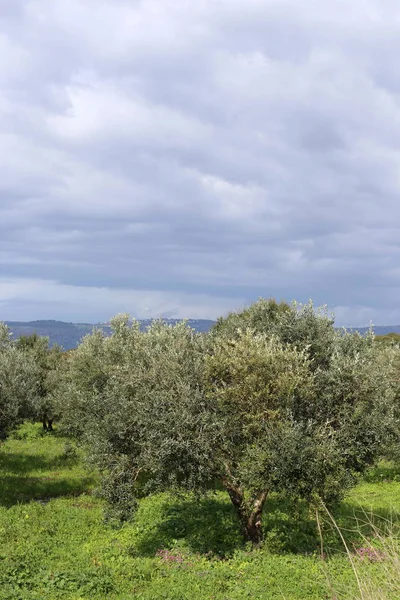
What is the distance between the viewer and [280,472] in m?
21.0

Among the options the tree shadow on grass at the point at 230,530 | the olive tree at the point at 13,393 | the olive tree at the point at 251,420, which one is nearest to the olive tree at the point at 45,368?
the olive tree at the point at 13,393

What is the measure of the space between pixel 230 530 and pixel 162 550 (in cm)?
406

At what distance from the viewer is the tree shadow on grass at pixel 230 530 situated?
2525 cm

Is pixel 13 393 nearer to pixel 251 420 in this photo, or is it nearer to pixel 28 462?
pixel 28 462

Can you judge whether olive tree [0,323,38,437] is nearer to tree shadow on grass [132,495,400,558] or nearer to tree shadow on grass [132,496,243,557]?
tree shadow on grass [132,496,243,557]

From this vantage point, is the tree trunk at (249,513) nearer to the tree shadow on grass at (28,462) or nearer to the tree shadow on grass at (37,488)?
the tree shadow on grass at (37,488)

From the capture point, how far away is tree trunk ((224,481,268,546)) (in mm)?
24547

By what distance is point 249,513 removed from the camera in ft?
83.1

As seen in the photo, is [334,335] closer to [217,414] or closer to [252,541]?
[217,414]

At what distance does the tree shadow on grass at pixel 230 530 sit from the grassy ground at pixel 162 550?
0.20 feet

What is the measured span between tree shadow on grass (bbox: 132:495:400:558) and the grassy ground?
0.06 m

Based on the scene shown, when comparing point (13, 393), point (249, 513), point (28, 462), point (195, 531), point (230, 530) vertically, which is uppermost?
point (13, 393)

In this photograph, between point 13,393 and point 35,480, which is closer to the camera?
point 13,393

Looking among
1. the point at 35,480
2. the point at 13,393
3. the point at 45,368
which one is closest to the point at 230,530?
the point at 13,393
